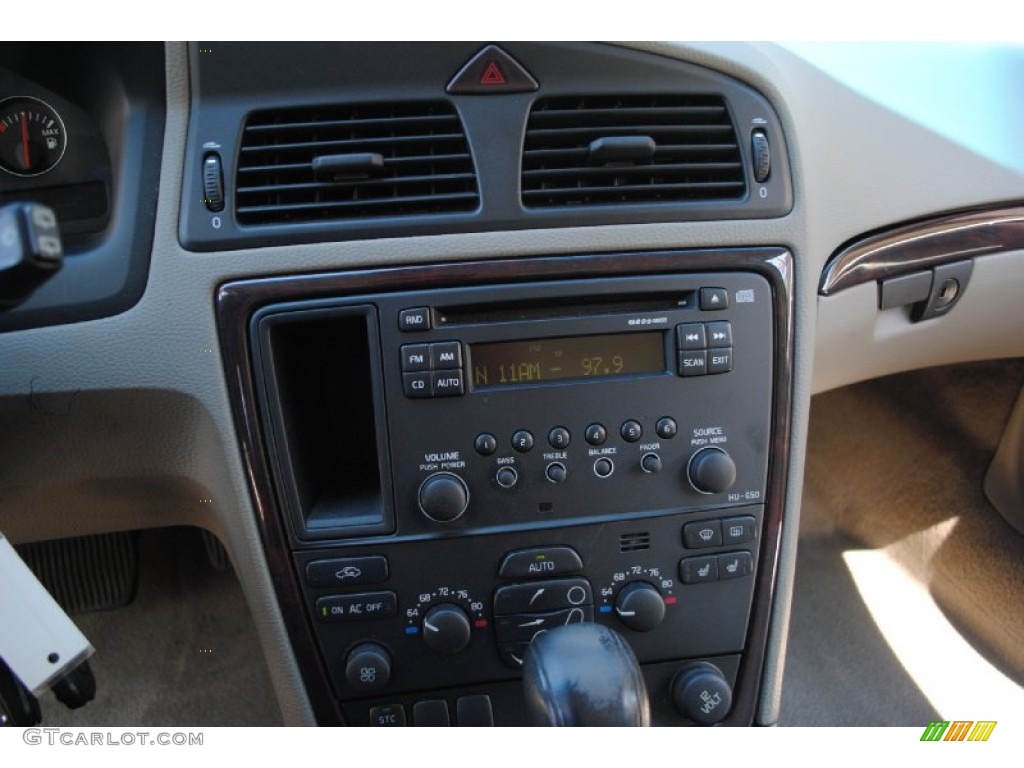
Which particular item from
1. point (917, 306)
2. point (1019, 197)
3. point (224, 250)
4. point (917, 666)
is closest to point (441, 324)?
point (224, 250)

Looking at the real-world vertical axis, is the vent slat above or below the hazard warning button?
below

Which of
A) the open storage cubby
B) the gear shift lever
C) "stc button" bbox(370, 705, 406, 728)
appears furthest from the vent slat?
"stc button" bbox(370, 705, 406, 728)

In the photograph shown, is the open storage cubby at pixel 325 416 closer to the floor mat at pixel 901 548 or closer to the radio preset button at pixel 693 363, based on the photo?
the radio preset button at pixel 693 363

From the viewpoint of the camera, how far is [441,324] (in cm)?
110

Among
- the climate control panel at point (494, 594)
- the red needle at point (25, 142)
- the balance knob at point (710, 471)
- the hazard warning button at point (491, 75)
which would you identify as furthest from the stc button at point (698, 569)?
the red needle at point (25, 142)

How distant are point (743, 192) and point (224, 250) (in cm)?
70

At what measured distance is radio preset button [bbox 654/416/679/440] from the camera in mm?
1146

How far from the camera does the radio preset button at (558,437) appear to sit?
1.12 meters

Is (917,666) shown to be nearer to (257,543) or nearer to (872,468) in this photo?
(872,468)

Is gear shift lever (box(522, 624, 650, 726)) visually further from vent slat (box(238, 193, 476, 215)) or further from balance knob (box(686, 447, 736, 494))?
vent slat (box(238, 193, 476, 215))

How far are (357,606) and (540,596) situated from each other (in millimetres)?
250
